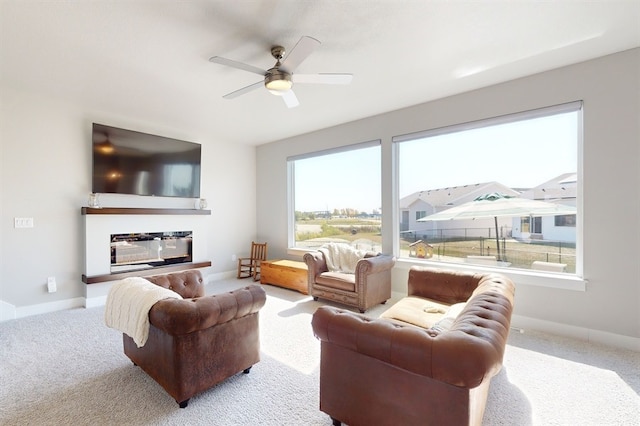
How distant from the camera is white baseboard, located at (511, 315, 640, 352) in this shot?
8.76ft

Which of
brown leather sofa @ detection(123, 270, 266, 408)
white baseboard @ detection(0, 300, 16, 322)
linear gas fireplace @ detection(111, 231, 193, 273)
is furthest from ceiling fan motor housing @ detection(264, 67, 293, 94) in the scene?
white baseboard @ detection(0, 300, 16, 322)

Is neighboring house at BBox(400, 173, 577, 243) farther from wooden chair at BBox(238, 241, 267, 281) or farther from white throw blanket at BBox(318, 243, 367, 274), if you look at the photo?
wooden chair at BBox(238, 241, 267, 281)

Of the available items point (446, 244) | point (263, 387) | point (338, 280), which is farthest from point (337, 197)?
point (263, 387)

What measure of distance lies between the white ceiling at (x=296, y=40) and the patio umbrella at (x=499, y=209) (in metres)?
1.35

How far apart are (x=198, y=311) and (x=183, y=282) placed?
102 centimetres

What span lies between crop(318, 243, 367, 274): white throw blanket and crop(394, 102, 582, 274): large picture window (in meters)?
0.67

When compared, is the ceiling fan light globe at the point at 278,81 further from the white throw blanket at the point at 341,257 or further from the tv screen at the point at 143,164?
the tv screen at the point at 143,164

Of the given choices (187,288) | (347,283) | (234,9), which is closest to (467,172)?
(347,283)

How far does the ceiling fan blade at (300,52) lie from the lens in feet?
6.40

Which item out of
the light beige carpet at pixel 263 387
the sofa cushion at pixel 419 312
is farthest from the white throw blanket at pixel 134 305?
the sofa cushion at pixel 419 312

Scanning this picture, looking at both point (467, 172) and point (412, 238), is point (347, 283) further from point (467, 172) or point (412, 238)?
point (467, 172)

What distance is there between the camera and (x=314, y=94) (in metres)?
3.57

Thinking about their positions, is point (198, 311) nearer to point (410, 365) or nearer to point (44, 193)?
point (410, 365)

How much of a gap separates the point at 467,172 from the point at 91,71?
4.35 meters
